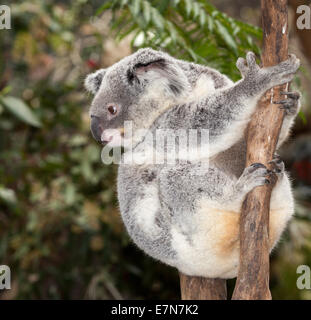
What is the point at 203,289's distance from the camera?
2516mm

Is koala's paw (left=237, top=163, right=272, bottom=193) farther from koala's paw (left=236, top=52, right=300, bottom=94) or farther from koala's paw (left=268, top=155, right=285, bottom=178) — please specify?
koala's paw (left=236, top=52, right=300, bottom=94)

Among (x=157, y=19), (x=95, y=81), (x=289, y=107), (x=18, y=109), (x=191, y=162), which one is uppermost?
(x=157, y=19)

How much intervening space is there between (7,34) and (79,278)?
2928 millimetres

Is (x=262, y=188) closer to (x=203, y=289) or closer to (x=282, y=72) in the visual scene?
(x=282, y=72)

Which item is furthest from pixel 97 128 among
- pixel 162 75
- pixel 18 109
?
pixel 18 109

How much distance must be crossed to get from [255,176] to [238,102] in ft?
1.14

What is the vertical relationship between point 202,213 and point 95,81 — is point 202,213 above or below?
below

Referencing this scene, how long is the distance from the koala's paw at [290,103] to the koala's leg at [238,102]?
0.32 feet

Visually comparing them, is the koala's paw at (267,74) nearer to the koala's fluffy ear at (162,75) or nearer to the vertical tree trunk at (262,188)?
the vertical tree trunk at (262,188)

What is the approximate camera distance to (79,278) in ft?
16.1

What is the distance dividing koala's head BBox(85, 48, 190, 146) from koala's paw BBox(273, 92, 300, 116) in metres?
0.55

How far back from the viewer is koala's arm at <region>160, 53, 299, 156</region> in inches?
79.0

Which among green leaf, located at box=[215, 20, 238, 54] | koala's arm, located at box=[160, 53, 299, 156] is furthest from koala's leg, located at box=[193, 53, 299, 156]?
green leaf, located at box=[215, 20, 238, 54]
